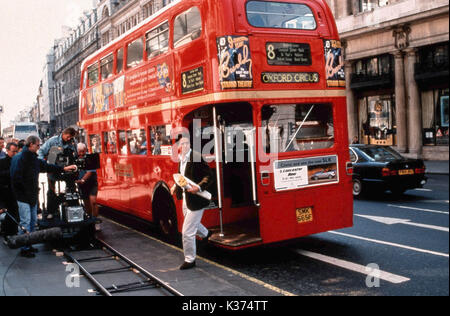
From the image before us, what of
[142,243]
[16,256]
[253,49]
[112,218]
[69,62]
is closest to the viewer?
[253,49]

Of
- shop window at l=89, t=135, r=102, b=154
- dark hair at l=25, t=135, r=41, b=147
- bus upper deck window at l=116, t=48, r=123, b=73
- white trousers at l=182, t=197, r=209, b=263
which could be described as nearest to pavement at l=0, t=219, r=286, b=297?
white trousers at l=182, t=197, r=209, b=263

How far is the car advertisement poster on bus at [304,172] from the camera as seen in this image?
300 inches

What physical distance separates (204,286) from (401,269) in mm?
2721

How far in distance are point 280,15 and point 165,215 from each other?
4.32 meters

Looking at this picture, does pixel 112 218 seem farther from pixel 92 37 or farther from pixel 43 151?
pixel 92 37

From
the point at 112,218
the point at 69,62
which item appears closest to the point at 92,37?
the point at 69,62

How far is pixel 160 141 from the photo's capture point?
951 cm

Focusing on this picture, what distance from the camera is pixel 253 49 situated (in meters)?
7.46

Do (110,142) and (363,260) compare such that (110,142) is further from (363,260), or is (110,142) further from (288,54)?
(363,260)

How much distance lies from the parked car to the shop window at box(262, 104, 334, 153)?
5.95 m

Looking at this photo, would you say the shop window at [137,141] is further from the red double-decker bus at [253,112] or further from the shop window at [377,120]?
the shop window at [377,120]

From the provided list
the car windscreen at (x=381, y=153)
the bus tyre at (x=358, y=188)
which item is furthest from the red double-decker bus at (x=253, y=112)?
the car windscreen at (x=381, y=153)

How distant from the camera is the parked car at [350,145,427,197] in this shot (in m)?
13.5

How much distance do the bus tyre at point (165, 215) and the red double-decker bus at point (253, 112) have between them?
0.9 inches
